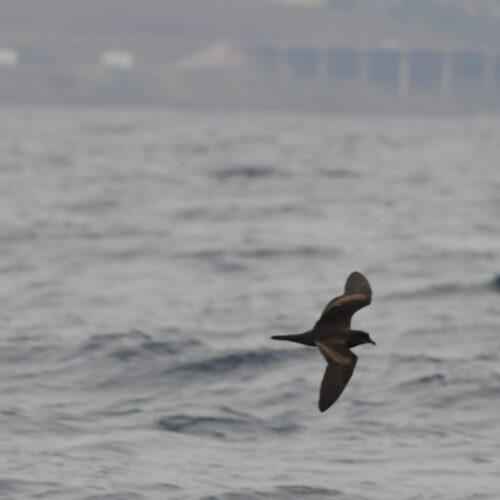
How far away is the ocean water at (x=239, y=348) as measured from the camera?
44.7 ft

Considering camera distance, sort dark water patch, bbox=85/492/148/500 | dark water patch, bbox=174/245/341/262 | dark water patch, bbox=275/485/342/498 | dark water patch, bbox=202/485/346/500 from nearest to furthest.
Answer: dark water patch, bbox=85/492/148/500, dark water patch, bbox=202/485/346/500, dark water patch, bbox=275/485/342/498, dark water patch, bbox=174/245/341/262

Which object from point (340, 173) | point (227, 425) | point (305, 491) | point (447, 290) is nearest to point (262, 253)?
point (447, 290)

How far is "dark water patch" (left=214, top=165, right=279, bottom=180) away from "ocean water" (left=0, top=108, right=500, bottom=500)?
9.96m

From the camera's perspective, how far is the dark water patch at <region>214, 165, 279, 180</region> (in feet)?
188

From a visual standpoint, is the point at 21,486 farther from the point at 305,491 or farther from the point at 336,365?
the point at 336,365

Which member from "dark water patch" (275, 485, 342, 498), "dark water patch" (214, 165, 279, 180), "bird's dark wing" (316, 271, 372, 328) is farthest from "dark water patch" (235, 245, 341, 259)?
"dark water patch" (214, 165, 279, 180)

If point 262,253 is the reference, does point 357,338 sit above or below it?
above

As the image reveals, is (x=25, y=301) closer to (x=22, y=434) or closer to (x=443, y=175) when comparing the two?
(x=22, y=434)

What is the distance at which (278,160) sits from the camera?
69.5 m

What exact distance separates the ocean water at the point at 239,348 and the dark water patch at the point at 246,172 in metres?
9.96

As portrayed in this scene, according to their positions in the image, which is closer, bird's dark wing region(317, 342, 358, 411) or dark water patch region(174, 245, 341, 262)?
bird's dark wing region(317, 342, 358, 411)

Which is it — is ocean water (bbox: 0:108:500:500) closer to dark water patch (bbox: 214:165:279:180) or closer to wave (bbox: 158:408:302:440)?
wave (bbox: 158:408:302:440)

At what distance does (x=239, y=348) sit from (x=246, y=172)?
3914 centimetres

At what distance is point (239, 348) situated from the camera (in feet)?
65.6
